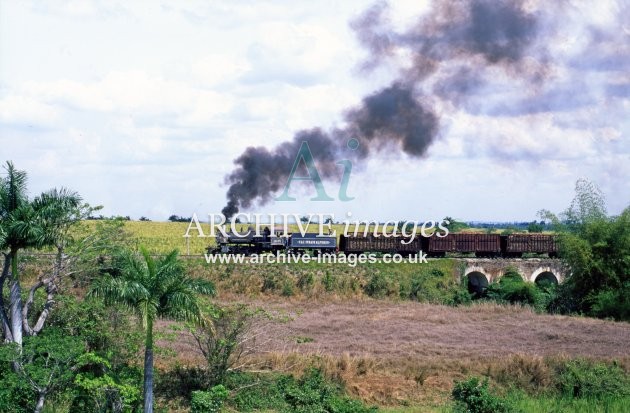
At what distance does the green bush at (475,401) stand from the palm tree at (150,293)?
903 cm

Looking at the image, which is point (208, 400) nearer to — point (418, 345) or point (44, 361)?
point (44, 361)

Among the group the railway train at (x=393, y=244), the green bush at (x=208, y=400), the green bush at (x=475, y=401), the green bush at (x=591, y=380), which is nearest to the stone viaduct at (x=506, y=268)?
the railway train at (x=393, y=244)

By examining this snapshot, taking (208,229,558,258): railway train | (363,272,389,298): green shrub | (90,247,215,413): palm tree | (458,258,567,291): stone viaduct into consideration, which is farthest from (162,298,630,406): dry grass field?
(458,258,567,291): stone viaduct

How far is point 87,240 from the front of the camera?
1107 inches

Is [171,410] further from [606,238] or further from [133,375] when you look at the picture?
[606,238]

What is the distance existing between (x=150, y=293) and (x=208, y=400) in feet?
15.3

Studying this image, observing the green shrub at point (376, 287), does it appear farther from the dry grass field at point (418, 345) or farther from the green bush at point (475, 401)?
the green bush at point (475, 401)

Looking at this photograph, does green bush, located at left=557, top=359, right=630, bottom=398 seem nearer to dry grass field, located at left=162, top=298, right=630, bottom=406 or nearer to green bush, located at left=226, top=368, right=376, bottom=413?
dry grass field, located at left=162, top=298, right=630, bottom=406

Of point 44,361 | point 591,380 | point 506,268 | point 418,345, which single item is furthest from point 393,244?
point 44,361

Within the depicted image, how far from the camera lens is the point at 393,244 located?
180 feet

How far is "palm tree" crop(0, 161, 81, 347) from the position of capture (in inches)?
936

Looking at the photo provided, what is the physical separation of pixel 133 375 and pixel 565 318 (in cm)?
2618

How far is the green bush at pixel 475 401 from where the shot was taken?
79.1 ft

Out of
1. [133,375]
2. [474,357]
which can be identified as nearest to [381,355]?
[474,357]
